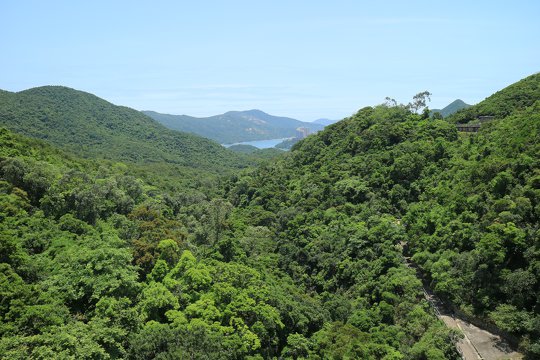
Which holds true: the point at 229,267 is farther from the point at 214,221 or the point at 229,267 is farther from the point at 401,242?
the point at 401,242

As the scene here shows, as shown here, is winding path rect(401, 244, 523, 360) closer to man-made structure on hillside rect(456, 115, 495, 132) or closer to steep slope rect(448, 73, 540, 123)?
man-made structure on hillside rect(456, 115, 495, 132)

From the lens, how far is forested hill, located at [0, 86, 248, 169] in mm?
89938

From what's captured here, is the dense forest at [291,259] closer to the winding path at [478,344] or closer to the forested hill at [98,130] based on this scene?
the winding path at [478,344]

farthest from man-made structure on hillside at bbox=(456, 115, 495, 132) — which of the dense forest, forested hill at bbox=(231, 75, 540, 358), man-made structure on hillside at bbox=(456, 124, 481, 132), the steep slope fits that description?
the dense forest

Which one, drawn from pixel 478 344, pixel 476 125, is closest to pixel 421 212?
pixel 478 344

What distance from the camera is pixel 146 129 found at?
12194cm

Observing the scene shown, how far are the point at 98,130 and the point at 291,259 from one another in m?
85.3

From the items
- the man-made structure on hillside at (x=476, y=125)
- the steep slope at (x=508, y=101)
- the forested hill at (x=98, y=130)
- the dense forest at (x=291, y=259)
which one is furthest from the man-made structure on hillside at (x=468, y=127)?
the forested hill at (x=98, y=130)

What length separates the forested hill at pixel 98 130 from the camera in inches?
3541

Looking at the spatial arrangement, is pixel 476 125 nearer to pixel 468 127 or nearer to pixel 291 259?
pixel 468 127

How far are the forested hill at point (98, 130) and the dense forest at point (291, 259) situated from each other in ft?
174

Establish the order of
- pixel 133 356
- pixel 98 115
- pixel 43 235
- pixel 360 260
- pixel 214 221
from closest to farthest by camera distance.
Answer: pixel 133 356
pixel 43 235
pixel 360 260
pixel 214 221
pixel 98 115

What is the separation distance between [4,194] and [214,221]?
15811mm

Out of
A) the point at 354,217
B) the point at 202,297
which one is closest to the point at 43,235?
the point at 202,297
